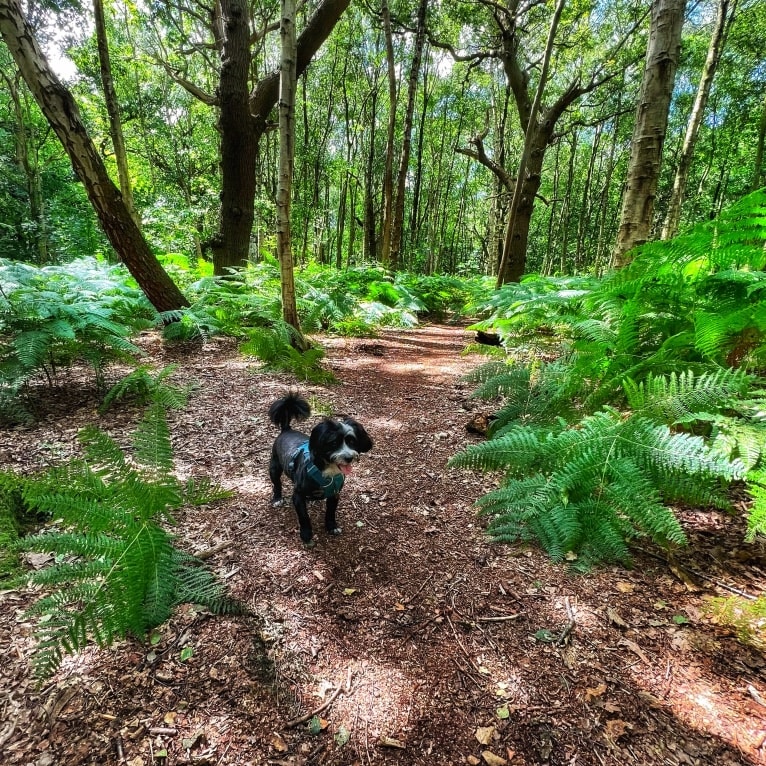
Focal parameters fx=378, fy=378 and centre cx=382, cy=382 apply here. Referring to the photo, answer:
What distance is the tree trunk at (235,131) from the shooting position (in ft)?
22.1

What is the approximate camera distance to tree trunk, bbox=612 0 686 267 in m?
3.85

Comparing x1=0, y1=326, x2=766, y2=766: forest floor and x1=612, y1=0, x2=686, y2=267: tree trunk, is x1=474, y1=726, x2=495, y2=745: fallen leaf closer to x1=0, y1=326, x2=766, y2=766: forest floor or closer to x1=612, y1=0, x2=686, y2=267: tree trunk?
x1=0, y1=326, x2=766, y2=766: forest floor

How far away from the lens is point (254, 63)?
13.6 meters

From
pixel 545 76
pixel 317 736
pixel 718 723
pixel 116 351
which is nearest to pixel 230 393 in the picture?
pixel 116 351

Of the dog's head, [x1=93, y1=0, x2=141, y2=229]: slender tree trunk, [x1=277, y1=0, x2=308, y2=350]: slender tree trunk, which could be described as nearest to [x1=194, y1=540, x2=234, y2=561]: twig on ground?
the dog's head

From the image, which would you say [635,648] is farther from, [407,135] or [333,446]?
[407,135]

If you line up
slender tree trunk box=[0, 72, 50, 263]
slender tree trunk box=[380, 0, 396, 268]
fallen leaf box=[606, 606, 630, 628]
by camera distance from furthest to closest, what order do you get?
slender tree trunk box=[0, 72, 50, 263] → slender tree trunk box=[380, 0, 396, 268] → fallen leaf box=[606, 606, 630, 628]

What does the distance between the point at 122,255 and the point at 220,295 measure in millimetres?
1518

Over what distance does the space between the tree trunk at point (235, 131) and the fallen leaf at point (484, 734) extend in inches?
319

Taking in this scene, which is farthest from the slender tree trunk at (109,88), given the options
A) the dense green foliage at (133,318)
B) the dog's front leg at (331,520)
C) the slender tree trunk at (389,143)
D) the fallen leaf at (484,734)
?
the fallen leaf at (484,734)

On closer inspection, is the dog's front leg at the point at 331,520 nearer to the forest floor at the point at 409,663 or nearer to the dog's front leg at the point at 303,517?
the forest floor at the point at 409,663

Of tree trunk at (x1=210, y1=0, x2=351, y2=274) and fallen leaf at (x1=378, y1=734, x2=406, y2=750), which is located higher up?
tree trunk at (x1=210, y1=0, x2=351, y2=274)

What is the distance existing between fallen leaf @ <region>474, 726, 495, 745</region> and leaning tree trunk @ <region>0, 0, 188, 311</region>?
5993 millimetres

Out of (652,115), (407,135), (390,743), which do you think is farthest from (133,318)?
(407,135)
